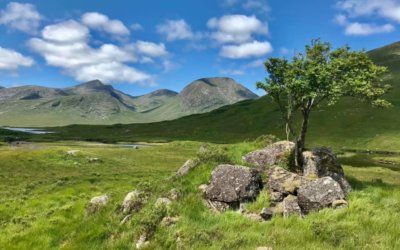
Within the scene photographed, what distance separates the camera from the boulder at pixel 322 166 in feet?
76.4

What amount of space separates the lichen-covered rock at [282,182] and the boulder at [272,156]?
2048 mm

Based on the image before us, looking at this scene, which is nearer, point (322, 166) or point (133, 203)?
point (133, 203)

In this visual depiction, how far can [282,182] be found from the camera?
21422mm

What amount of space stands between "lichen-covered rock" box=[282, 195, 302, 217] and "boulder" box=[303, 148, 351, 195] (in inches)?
131

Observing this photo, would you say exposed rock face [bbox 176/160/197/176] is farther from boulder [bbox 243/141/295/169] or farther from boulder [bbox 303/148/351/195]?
boulder [bbox 303/148/351/195]

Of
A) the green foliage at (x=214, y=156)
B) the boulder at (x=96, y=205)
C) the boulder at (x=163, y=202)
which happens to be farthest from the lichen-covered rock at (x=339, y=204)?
the boulder at (x=96, y=205)

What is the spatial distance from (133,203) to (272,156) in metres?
8.76

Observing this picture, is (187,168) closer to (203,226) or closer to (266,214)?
(203,226)

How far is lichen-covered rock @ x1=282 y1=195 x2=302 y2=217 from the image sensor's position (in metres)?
19.3

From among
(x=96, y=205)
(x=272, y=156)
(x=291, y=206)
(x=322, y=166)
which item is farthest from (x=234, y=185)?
(x=96, y=205)

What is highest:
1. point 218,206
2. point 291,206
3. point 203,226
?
point 291,206

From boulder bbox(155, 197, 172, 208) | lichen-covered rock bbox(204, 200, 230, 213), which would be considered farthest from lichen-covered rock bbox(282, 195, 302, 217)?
boulder bbox(155, 197, 172, 208)

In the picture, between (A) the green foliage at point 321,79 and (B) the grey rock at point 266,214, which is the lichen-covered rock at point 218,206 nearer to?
(B) the grey rock at point 266,214

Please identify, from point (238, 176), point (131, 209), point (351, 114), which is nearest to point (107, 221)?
point (131, 209)
